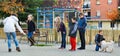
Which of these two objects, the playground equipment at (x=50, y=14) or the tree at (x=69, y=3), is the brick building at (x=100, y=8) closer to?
the tree at (x=69, y=3)

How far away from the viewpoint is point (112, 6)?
86.2 m

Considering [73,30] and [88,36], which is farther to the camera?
[88,36]

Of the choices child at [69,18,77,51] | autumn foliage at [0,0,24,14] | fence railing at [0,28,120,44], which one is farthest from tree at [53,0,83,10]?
child at [69,18,77,51]

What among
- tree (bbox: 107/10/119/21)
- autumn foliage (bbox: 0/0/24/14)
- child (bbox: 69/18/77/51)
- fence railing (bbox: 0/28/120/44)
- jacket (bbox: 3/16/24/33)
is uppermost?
jacket (bbox: 3/16/24/33)

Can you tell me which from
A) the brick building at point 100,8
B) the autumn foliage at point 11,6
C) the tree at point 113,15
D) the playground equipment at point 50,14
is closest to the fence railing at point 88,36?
the playground equipment at point 50,14

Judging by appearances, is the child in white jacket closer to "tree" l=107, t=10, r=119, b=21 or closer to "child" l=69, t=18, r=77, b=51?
"child" l=69, t=18, r=77, b=51

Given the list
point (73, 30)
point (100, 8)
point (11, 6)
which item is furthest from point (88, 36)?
point (100, 8)

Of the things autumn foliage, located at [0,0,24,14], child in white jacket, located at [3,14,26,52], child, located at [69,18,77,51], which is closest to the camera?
child in white jacket, located at [3,14,26,52]

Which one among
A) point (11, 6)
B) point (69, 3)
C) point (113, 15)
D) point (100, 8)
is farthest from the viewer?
point (100, 8)

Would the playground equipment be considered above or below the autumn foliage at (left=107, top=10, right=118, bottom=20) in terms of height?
above

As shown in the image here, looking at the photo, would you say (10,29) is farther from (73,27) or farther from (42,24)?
(42,24)

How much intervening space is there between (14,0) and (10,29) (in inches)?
1470

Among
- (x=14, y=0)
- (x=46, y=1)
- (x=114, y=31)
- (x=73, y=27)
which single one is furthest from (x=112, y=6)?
(x=73, y=27)

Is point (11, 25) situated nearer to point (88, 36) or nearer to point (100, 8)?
point (88, 36)
